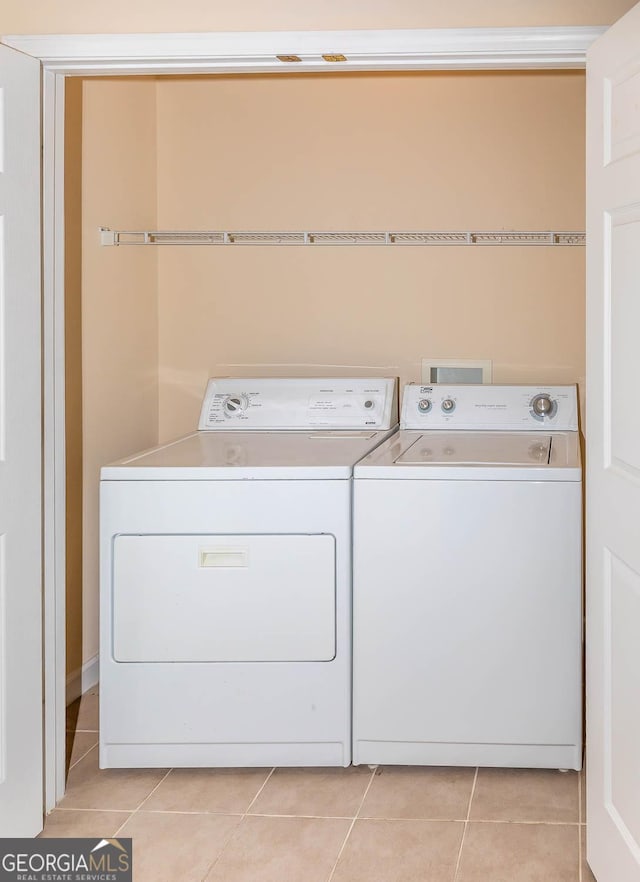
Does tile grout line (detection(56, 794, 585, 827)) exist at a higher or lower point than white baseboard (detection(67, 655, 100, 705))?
lower

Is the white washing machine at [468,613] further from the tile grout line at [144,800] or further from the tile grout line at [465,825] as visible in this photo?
the tile grout line at [144,800]

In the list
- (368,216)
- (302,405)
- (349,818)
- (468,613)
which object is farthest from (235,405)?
(349,818)

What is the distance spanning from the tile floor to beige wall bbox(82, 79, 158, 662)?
0.96m

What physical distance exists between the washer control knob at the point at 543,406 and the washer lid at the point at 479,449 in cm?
10

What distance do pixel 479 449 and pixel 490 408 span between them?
62 cm

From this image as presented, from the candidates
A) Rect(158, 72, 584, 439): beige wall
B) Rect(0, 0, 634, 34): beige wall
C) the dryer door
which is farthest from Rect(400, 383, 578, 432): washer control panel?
Rect(0, 0, 634, 34): beige wall

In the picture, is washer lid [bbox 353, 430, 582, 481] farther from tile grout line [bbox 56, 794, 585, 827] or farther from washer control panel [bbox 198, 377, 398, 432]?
tile grout line [bbox 56, 794, 585, 827]

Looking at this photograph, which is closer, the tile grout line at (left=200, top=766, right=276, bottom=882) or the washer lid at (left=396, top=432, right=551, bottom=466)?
the tile grout line at (left=200, top=766, right=276, bottom=882)

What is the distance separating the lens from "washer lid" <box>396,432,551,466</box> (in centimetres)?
287

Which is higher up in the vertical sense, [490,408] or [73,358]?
[73,358]

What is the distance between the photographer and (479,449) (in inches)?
124
